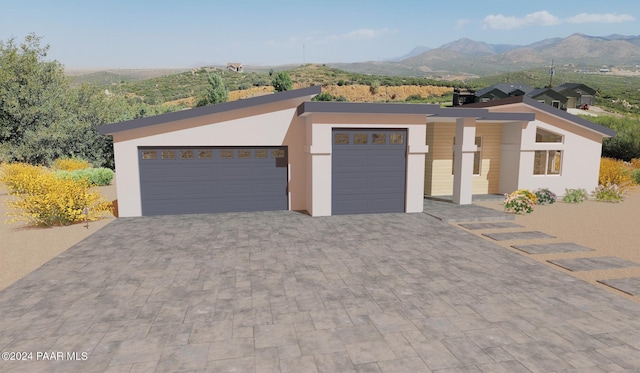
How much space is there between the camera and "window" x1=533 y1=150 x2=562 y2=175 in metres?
16.6

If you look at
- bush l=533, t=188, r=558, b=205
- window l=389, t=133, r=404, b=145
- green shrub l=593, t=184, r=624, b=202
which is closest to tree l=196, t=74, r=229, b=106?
window l=389, t=133, r=404, b=145

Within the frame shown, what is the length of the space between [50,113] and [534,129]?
2715cm

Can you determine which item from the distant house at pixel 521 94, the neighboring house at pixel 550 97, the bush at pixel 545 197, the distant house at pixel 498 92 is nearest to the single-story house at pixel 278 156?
the bush at pixel 545 197

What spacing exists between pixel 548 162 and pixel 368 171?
31.9 ft

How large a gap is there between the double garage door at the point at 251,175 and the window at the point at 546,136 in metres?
8.29

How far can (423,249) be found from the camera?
888cm

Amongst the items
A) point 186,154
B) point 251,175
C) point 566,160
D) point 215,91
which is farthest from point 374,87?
point 186,154

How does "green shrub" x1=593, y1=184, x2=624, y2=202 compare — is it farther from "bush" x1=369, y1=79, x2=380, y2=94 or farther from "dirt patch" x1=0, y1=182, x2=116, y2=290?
"bush" x1=369, y1=79, x2=380, y2=94

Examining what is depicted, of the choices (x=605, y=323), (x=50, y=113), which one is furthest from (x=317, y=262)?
(x=50, y=113)

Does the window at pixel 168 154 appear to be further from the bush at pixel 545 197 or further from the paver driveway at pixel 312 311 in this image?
the bush at pixel 545 197

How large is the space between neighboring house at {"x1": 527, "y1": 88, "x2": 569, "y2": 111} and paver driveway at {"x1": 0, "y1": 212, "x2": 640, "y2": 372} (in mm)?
63422

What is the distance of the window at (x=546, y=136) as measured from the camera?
16641 mm

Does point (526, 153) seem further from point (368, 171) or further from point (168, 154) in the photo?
point (168, 154)

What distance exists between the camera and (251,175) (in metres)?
13.1
